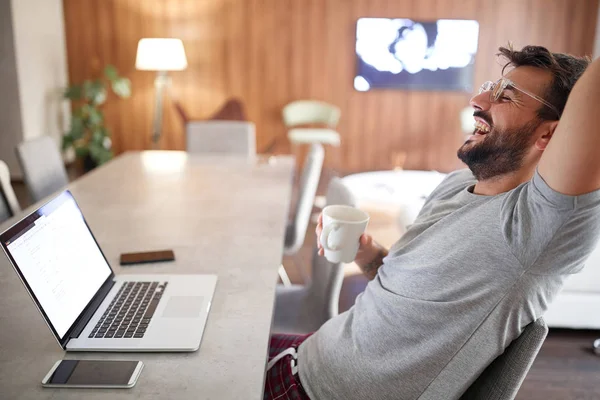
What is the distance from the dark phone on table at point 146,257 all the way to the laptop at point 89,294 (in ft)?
A: 0.48

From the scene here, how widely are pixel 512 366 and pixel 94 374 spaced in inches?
31.4

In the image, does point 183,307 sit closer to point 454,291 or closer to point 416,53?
point 454,291

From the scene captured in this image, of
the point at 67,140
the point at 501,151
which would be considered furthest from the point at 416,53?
the point at 501,151

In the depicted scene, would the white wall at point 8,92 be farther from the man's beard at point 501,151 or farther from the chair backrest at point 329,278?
the man's beard at point 501,151

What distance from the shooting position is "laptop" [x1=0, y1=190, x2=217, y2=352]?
1.03m

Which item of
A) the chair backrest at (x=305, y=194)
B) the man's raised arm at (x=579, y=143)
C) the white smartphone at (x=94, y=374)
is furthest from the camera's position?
the chair backrest at (x=305, y=194)

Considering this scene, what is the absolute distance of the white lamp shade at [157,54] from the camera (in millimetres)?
5586

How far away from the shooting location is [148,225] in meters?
1.93

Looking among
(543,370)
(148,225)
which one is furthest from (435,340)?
(543,370)

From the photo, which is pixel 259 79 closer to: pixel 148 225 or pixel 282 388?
pixel 148 225

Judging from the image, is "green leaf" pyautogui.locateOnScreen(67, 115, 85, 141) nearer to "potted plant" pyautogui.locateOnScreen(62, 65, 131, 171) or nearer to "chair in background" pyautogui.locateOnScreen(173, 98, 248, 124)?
"potted plant" pyautogui.locateOnScreen(62, 65, 131, 171)

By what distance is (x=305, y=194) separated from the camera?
2.59 metres

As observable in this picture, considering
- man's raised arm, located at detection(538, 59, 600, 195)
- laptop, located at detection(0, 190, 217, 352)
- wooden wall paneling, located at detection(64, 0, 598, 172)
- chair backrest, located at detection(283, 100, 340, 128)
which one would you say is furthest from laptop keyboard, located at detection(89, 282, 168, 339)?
wooden wall paneling, located at detection(64, 0, 598, 172)

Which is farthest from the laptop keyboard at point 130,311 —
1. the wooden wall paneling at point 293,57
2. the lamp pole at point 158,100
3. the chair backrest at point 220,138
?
the wooden wall paneling at point 293,57
